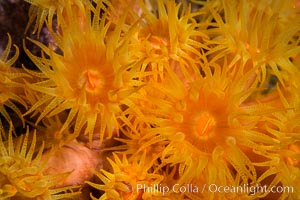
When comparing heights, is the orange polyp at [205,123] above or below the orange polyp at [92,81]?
below

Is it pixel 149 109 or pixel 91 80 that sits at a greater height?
pixel 91 80

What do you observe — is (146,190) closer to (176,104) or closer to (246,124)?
(176,104)

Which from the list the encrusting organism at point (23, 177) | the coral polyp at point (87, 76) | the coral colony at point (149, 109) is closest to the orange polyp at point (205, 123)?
the coral colony at point (149, 109)

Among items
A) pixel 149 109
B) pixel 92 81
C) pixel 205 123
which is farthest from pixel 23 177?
pixel 205 123

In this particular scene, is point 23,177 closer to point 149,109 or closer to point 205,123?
point 149,109

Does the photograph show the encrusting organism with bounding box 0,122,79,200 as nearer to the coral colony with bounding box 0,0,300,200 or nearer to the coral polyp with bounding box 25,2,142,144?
the coral colony with bounding box 0,0,300,200

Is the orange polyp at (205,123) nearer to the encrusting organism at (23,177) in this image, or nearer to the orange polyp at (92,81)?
the orange polyp at (92,81)

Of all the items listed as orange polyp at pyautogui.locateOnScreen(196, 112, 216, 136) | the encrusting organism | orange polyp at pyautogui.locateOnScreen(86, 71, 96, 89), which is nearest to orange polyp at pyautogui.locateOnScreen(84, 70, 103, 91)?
orange polyp at pyautogui.locateOnScreen(86, 71, 96, 89)
